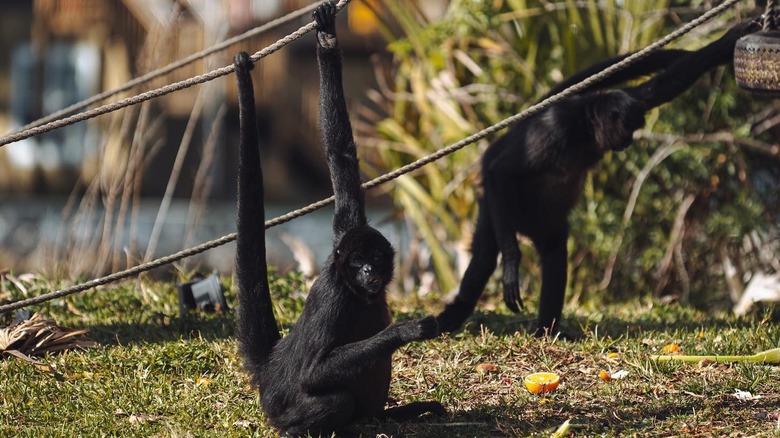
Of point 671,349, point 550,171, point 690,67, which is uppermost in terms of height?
point 690,67

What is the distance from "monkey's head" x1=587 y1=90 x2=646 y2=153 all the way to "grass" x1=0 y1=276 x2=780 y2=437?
1441 mm

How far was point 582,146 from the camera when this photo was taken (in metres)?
7.72

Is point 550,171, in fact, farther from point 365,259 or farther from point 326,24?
point 365,259

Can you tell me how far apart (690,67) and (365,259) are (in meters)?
3.43

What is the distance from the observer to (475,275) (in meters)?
7.65

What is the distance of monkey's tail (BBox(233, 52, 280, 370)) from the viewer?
5.33 meters

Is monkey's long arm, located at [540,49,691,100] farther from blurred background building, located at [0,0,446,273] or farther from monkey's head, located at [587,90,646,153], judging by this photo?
blurred background building, located at [0,0,446,273]

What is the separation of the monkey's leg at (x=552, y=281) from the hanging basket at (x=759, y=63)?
1987 mm

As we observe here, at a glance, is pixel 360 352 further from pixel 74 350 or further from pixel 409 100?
pixel 409 100

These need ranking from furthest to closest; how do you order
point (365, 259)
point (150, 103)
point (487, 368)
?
point (150, 103) < point (487, 368) < point (365, 259)

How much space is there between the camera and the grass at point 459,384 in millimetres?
5520

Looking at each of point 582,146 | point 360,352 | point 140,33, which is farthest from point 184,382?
point 140,33

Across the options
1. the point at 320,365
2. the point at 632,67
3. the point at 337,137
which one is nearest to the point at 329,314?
the point at 320,365

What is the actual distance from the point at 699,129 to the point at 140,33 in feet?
49.5
